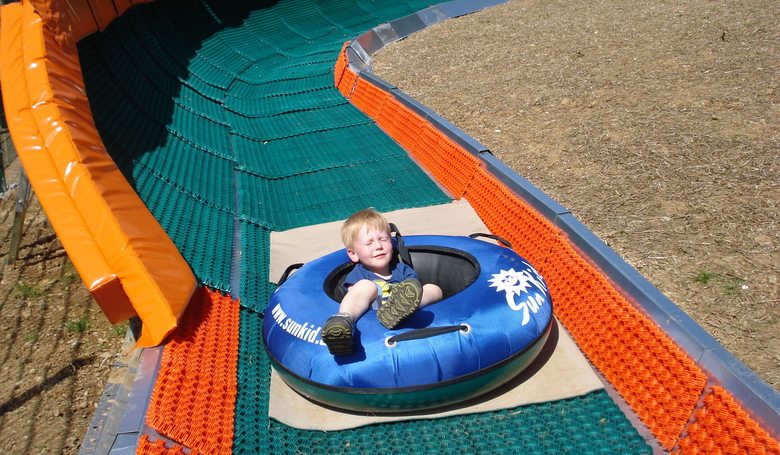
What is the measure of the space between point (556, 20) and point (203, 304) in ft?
29.7

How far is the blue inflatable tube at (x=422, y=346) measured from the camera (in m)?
2.87

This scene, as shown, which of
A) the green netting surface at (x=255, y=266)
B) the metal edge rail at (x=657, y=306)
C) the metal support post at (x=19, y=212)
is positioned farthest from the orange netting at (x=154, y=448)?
the metal support post at (x=19, y=212)

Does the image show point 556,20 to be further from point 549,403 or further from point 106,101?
point 549,403

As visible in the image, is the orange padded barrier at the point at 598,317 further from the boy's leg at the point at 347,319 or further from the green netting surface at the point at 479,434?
the boy's leg at the point at 347,319

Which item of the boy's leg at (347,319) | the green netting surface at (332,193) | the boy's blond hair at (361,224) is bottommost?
the green netting surface at (332,193)

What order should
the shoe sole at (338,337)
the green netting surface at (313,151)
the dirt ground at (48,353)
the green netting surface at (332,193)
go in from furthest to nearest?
the green netting surface at (313,151), the green netting surface at (332,193), the dirt ground at (48,353), the shoe sole at (338,337)

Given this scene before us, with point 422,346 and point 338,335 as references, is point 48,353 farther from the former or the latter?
point 422,346

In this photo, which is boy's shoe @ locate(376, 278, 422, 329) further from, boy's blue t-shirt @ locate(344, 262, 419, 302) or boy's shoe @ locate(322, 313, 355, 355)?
boy's blue t-shirt @ locate(344, 262, 419, 302)

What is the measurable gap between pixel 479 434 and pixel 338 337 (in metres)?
0.88

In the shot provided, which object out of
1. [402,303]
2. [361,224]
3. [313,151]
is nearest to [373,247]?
[361,224]

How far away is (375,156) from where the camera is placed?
6715 millimetres

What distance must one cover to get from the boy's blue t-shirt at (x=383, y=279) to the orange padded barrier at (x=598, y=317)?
1.02 metres

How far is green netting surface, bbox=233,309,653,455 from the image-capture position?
9.20 feet

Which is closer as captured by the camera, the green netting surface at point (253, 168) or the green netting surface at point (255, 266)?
the green netting surface at point (253, 168)
